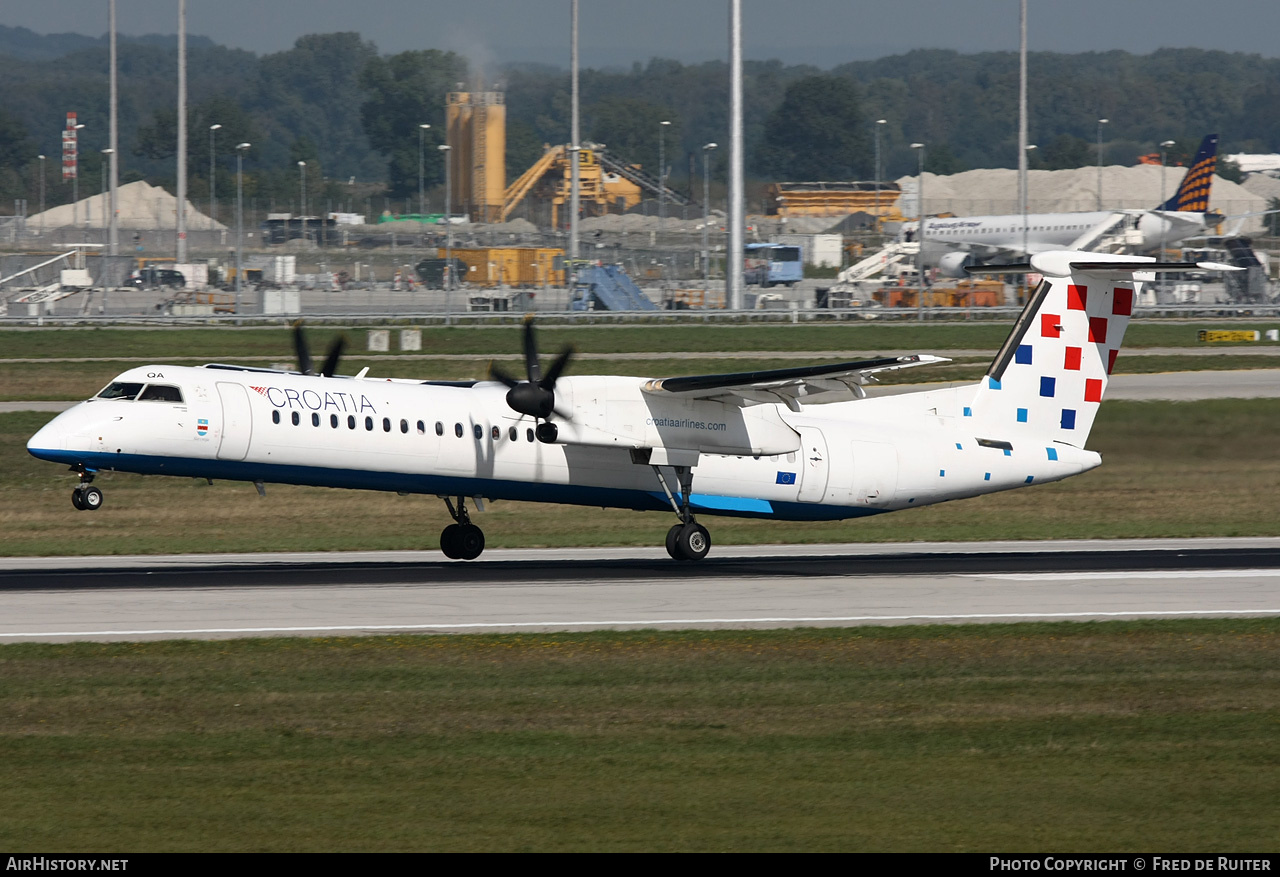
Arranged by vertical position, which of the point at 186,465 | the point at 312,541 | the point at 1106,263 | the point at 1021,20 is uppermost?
the point at 1021,20

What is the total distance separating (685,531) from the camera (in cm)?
2711

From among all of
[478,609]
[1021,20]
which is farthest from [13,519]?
[1021,20]

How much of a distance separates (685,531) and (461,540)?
400 centimetres

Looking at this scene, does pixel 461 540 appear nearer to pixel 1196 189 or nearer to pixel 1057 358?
pixel 1057 358

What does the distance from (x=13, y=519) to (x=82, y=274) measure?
61350 millimetres

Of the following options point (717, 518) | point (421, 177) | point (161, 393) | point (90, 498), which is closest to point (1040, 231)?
point (421, 177)

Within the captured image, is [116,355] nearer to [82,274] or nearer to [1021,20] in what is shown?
[82,274]

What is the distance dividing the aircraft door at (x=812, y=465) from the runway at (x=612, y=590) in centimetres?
131

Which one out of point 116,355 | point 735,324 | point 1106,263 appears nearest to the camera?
point 1106,263

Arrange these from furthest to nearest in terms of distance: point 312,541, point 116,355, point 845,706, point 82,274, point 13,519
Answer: point 82,274 → point 116,355 → point 13,519 → point 312,541 → point 845,706

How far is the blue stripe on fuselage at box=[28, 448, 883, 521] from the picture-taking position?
23.5 metres

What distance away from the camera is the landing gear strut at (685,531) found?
26828mm

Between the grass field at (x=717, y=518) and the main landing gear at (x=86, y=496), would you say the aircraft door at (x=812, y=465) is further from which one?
the main landing gear at (x=86, y=496)

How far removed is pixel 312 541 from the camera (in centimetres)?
3169
